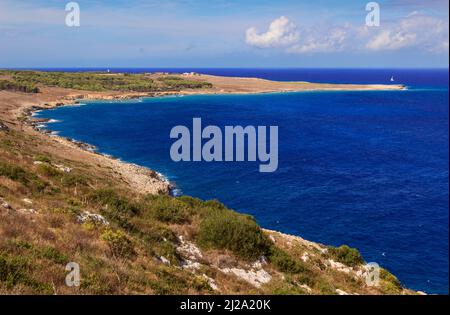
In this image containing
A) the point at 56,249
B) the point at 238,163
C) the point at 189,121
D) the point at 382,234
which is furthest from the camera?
the point at 189,121

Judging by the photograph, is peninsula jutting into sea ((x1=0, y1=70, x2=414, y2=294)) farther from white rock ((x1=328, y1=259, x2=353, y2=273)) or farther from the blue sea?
the blue sea

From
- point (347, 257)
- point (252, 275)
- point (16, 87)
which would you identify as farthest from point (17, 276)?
point (16, 87)

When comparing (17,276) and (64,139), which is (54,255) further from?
(64,139)

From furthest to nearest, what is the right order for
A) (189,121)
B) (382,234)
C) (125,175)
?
(189,121)
(125,175)
(382,234)

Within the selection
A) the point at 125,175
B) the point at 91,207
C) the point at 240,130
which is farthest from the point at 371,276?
the point at 240,130

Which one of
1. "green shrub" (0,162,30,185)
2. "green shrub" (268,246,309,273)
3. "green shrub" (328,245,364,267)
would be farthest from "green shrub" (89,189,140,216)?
"green shrub" (328,245,364,267)
